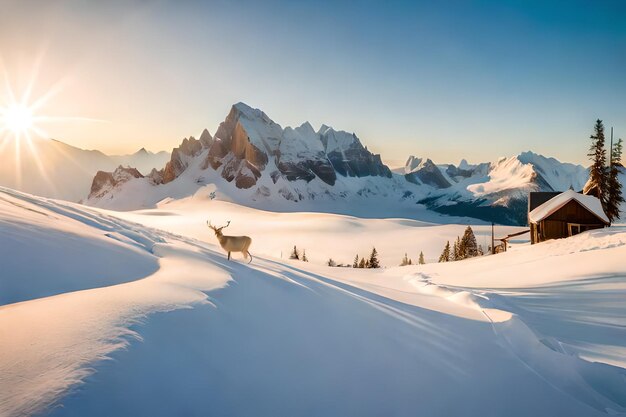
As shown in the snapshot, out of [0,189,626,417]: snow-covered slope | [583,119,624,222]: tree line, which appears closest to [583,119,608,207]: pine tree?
[583,119,624,222]: tree line

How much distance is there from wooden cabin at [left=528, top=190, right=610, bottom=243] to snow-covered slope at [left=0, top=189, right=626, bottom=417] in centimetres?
3143

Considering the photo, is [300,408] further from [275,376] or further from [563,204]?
[563,204]

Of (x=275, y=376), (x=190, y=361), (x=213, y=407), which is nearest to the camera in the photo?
(x=213, y=407)

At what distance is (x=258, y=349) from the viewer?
4441 mm

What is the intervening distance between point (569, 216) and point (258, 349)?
136 ft

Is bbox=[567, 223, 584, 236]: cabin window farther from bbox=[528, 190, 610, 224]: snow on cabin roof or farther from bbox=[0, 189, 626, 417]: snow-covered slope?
bbox=[0, 189, 626, 417]: snow-covered slope

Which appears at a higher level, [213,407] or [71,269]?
[71,269]

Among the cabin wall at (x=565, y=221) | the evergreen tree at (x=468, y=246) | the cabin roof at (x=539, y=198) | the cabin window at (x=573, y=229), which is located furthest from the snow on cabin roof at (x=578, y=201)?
the evergreen tree at (x=468, y=246)

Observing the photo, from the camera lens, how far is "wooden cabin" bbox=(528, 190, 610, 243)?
3272 centimetres

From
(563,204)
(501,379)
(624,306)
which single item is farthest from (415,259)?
(501,379)

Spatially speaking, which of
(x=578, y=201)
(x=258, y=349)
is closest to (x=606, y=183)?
(x=578, y=201)

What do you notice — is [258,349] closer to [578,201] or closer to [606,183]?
[578,201]

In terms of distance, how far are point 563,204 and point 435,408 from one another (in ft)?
129

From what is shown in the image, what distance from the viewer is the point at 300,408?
12.2 ft
